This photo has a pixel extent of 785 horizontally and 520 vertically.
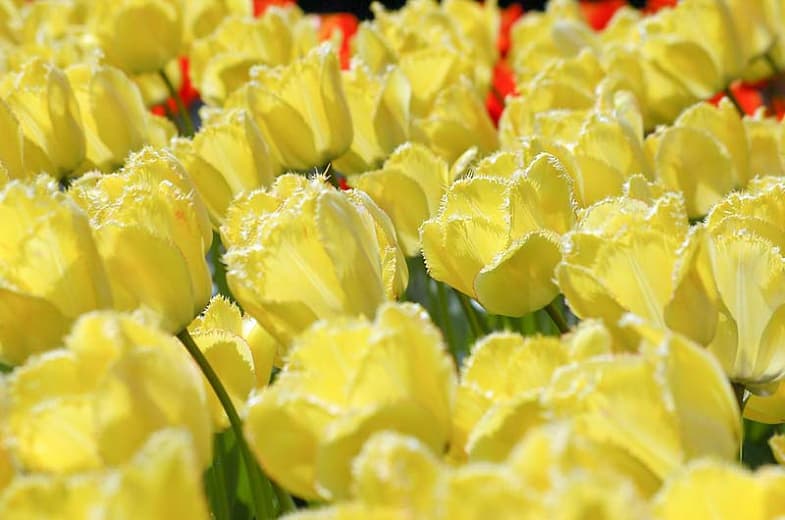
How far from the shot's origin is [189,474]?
41cm

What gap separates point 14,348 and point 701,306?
34cm

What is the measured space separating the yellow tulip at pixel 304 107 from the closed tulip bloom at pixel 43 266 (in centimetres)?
39

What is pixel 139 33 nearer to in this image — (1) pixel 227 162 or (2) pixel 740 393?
(1) pixel 227 162

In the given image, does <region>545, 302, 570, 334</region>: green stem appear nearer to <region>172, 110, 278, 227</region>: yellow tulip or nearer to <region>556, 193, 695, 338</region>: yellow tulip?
<region>556, 193, 695, 338</region>: yellow tulip

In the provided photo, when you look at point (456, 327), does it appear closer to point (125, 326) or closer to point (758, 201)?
point (758, 201)

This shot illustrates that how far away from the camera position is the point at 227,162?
0.92 meters

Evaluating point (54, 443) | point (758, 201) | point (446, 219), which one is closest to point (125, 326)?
point (54, 443)

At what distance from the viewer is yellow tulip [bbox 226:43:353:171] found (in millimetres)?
993

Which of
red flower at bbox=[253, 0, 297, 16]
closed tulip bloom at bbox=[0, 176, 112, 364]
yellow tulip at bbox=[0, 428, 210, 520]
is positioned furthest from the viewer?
red flower at bbox=[253, 0, 297, 16]

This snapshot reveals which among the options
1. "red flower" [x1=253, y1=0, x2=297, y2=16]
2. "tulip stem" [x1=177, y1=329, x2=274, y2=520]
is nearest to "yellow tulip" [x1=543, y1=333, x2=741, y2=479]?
"tulip stem" [x1=177, y1=329, x2=274, y2=520]

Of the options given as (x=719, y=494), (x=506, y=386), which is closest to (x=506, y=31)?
(x=506, y=386)

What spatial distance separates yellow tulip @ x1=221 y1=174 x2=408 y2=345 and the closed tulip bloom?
72 mm

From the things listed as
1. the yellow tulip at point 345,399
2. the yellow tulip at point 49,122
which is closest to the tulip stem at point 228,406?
the yellow tulip at point 345,399

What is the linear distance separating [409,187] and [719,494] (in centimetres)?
50
